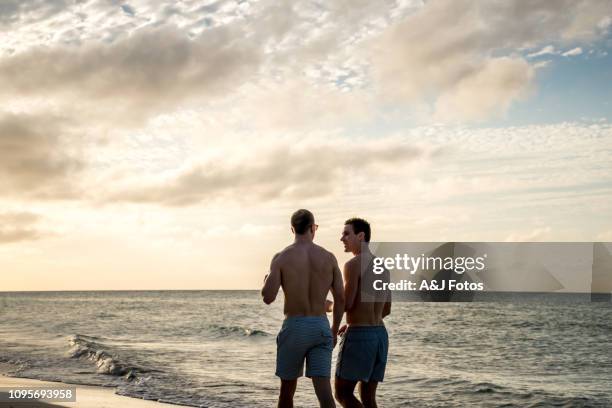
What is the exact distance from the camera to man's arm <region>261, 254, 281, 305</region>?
517 cm

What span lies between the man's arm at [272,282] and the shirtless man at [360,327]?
69 cm

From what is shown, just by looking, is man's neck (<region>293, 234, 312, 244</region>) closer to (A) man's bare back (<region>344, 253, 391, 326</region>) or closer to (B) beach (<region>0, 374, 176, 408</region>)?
(A) man's bare back (<region>344, 253, 391, 326</region>)

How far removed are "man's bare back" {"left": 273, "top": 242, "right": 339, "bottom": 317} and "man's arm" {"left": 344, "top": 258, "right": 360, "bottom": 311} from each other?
0.35 metres

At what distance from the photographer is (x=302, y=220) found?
206 inches

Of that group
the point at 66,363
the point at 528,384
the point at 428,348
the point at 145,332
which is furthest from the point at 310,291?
the point at 145,332

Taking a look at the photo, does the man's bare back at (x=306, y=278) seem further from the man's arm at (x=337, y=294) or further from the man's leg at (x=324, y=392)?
the man's leg at (x=324, y=392)

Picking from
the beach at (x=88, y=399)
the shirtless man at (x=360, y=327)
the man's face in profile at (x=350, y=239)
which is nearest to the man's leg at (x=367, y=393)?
the shirtless man at (x=360, y=327)

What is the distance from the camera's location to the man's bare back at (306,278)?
17.0 ft

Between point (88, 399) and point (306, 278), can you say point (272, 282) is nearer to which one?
point (306, 278)

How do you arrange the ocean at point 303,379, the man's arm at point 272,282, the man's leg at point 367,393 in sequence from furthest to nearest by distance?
the ocean at point 303,379, the man's leg at point 367,393, the man's arm at point 272,282

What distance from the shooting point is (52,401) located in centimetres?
855

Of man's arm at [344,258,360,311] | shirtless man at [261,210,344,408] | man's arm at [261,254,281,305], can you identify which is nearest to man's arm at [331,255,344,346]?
shirtless man at [261,210,344,408]

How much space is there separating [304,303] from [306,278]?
0.21 metres

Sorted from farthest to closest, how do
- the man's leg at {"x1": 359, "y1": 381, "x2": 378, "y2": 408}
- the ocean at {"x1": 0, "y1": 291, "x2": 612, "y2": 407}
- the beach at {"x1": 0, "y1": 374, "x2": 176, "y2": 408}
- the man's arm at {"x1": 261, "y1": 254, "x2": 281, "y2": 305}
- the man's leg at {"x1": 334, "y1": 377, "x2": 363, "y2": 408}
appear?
the ocean at {"x1": 0, "y1": 291, "x2": 612, "y2": 407} < the beach at {"x1": 0, "y1": 374, "x2": 176, "y2": 408} < the man's leg at {"x1": 359, "y1": 381, "x2": 378, "y2": 408} < the man's leg at {"x1": 334, "y1": 377, "x2": 363, "y2": 408} < the man's arm at {"x1": 261, "y1": 254, "x2": 281, "y2": 305}
